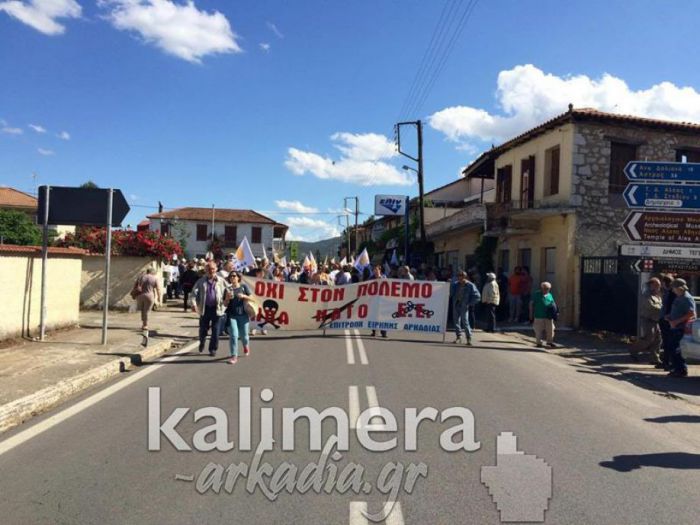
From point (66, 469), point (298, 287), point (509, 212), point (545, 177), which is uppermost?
point (545, 177)

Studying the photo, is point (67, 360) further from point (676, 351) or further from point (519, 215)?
point (519, 215)

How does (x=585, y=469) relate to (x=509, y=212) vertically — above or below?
below

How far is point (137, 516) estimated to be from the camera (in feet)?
13.5

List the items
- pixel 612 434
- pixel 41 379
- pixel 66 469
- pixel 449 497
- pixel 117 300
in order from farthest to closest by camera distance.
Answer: pixel 117 300, pixel 41 379, pixel 612 434, pixel 66 469, pixel 449 497

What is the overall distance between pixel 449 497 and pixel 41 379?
6023mm

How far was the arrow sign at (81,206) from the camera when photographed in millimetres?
11703

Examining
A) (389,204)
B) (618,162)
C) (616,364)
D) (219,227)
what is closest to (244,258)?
(618,162)

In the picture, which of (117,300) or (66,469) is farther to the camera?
(117,300)

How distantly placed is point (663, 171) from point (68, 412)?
12.3 metres

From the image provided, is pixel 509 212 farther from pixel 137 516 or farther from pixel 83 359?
pixel 137 516

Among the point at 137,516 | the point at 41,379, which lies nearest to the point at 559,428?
the point at 137,516

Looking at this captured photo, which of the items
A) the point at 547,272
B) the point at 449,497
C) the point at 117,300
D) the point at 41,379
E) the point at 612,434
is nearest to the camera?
the point at 449,497

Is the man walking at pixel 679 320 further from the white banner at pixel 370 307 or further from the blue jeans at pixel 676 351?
the white banner at pixel 370 307

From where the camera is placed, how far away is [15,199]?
Result: 61969mm
